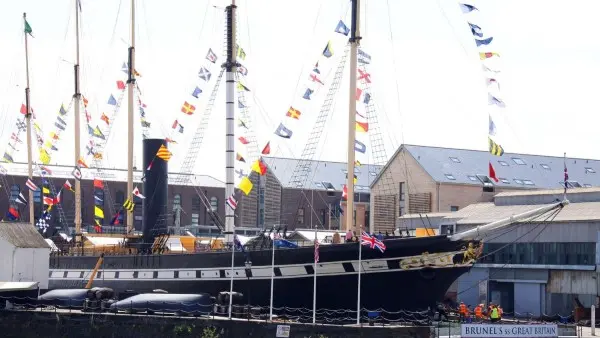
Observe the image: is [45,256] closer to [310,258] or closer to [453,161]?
[310,258]

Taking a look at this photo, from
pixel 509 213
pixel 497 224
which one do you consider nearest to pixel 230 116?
pixel 497 224

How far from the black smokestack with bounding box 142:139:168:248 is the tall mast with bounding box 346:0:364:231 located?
1782 cm

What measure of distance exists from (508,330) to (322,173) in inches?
2642

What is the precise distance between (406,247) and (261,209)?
219 ft

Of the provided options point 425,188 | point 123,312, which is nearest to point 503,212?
point 425,188

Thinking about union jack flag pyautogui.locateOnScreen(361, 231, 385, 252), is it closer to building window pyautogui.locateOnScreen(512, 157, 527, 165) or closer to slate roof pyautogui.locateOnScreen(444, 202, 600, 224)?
slate roof pyautogui.locateOnScreen(444, 202, 600, 224)

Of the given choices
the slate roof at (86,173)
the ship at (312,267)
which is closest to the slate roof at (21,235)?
the ship at (312,267)

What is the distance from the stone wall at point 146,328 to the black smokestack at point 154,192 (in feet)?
56.0

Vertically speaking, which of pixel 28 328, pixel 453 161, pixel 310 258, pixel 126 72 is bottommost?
pixel 28 328

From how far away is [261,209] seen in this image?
375 feet

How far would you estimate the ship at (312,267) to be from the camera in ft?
157

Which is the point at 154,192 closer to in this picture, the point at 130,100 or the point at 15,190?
the point at 130,100

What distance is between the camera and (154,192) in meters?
67.9

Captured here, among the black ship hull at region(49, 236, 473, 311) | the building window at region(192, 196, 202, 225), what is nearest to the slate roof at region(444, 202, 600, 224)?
the black ship hull at region(49, 236, 473, 311)
